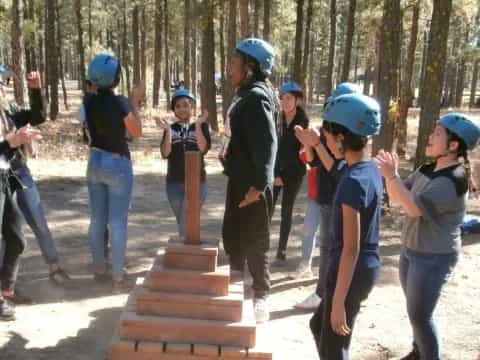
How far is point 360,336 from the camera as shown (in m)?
4.18

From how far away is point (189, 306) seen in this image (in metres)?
3.52

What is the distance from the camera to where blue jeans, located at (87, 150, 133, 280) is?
14.7ft

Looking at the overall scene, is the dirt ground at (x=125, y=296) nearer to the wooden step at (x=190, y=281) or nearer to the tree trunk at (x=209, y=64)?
the wooden step at (x=190, y=281)

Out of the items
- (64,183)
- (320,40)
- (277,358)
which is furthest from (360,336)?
(320,40)

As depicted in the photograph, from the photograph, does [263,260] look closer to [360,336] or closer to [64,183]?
[360,336]

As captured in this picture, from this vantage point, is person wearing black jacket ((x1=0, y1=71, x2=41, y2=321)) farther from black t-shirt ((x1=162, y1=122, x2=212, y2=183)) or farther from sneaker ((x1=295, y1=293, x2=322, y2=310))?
sneaker ((x1=295, y1=293, x2=322, y2=310))

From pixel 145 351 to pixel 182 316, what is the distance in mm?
332

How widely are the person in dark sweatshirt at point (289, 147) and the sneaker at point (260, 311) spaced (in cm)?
142

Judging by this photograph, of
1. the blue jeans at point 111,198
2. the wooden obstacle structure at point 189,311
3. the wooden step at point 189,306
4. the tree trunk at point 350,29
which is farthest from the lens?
the tree trunk at point 350,29

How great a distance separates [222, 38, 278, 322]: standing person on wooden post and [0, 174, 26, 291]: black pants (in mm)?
1666

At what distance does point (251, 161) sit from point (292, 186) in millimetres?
1700

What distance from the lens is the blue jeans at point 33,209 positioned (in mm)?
4336

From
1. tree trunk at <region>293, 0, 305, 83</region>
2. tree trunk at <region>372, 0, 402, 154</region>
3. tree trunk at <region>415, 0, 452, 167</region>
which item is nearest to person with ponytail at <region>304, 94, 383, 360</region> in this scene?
tree trunk at <region>415, 0, 452, 167</region>

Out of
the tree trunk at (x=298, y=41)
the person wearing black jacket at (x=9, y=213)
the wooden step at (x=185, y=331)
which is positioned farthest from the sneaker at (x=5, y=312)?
the tree trunk at (x=298, y=41)
